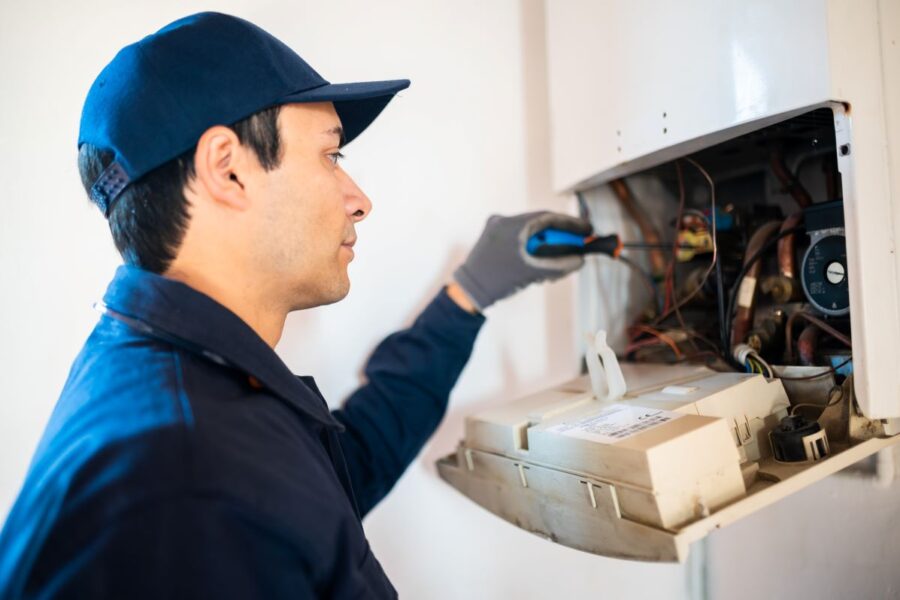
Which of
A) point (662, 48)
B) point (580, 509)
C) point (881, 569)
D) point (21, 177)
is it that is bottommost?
point (881, 569)

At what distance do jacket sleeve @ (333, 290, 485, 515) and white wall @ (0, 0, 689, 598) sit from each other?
0.05 metres

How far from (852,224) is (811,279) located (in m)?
0.13

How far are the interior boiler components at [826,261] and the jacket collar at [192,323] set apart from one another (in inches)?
26.8

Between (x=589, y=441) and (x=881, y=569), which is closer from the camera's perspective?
(x=589, y=441)

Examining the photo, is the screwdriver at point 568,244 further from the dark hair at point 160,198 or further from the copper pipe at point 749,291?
the dark hair at point 160,198

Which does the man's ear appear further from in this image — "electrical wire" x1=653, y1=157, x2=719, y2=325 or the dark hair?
"electrical wire" x1=653, y1=157, x2=719, y2=325

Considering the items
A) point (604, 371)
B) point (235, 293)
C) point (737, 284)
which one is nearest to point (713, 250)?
point (737, 284)

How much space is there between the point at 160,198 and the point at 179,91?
0.12 meters

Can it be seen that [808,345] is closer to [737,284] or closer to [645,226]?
[737,284]

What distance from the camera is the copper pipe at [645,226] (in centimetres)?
115

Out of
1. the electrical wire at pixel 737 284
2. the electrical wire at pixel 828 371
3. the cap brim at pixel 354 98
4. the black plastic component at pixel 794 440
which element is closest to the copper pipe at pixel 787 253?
the electrical wire at pixel 737 284

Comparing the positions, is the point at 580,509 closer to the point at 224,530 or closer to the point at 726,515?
the point at 726,515

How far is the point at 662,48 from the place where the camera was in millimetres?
853

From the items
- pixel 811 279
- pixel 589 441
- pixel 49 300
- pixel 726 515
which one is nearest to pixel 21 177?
pixel 49 300
